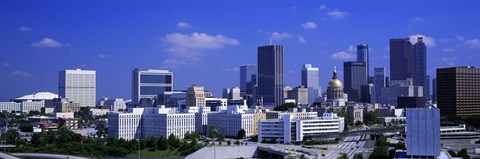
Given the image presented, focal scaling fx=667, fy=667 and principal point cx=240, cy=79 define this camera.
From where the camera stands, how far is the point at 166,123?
6844 cm

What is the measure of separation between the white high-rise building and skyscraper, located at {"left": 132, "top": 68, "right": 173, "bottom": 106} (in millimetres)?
55158

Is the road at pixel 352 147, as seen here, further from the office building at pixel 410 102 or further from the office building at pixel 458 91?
the office building at pixel 410 102

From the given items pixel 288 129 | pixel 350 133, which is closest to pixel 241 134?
pixel 288 129

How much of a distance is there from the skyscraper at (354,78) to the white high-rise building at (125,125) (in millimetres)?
104285

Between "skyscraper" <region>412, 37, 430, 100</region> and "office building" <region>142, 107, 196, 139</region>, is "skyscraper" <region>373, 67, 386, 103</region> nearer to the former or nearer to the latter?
"skyscraper" <region>412, 37, 430, 100</region>

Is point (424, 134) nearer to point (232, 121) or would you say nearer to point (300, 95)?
point (232, 121)

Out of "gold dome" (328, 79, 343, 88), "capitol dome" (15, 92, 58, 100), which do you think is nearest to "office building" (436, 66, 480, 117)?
"gold dome" (328, 79, 343, 88)

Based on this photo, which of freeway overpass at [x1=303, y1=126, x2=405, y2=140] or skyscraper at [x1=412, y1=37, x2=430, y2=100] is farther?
skyscraper at [x1=412, y1=37, x2=430, y2=100]

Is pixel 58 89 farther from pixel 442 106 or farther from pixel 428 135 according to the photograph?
pixel 428 135

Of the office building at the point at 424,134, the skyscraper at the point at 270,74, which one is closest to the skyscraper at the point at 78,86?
the skyscraper at the point at 270,74

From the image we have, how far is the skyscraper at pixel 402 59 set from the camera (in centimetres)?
17988

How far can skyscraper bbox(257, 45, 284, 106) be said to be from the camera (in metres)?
141

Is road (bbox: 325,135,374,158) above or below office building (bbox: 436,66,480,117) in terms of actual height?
below

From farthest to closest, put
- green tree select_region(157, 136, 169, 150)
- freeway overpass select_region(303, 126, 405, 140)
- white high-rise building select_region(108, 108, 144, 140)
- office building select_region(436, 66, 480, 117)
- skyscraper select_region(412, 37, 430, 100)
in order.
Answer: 1. skyscraper select_region(412, 37, 430, 100)
2. office building select_region(436, 66, 480, 117)
3. white high-rise building select_region(108, 108, 144, 140)
4. freeway overpass select_region(303, 126, 405, 140)
5. green tree select_region(157, 136, 169, 150)
